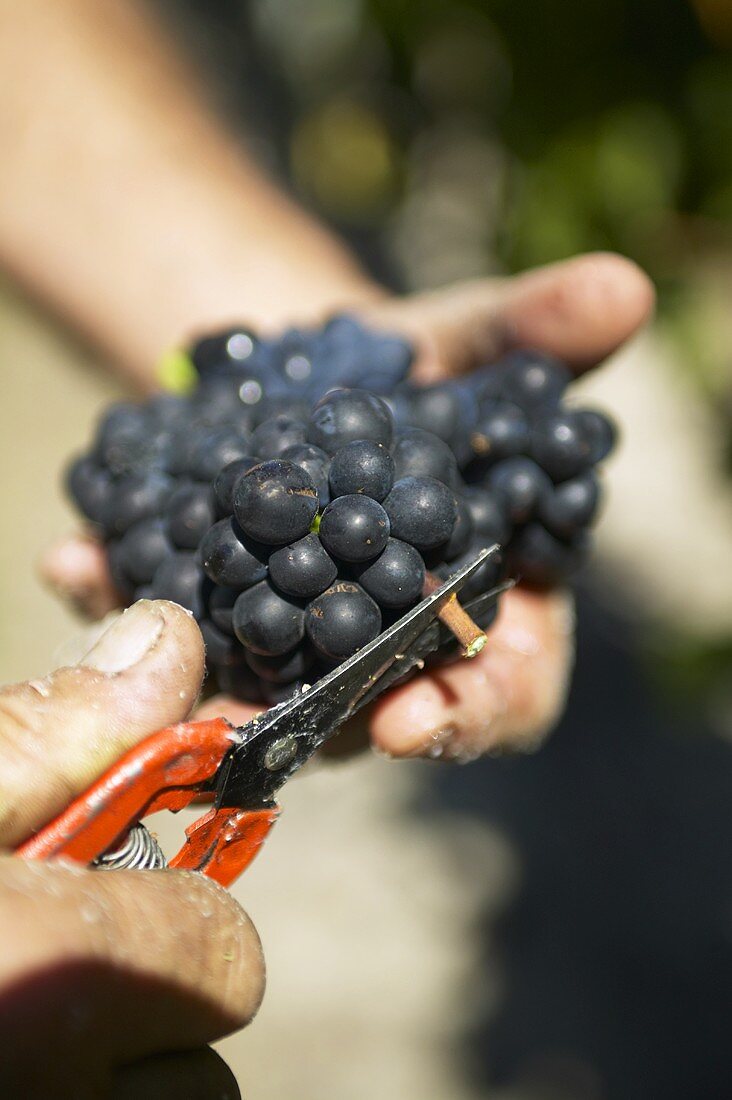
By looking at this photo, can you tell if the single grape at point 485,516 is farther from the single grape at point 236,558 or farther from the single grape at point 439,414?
the single grape at point 236,558

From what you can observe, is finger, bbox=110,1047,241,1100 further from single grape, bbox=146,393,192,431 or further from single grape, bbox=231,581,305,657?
single grape, bbox=146,393,192,431

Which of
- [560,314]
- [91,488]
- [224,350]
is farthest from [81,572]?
[560,314]

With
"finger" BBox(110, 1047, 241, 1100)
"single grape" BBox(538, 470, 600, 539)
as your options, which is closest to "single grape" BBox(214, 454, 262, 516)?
"single grape" BBox(538, 470, 600, 539)

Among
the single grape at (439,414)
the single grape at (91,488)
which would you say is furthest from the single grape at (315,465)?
the single grape at (91,488)

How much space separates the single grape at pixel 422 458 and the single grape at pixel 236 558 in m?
0.20

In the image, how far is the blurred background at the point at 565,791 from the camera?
2.25 metres

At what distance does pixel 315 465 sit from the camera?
3.68 feet

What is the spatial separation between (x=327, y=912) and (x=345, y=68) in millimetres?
2858

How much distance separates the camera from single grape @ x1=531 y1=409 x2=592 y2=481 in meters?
1.35

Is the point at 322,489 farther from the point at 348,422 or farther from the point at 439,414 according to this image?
the point at 439,414

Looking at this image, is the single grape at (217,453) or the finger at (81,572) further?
the finger at (81,572)

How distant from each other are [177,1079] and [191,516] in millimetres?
644

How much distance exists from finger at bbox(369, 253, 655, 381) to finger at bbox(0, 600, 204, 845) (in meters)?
0.85

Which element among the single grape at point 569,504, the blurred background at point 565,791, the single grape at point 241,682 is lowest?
the blurred background at point 565,791
